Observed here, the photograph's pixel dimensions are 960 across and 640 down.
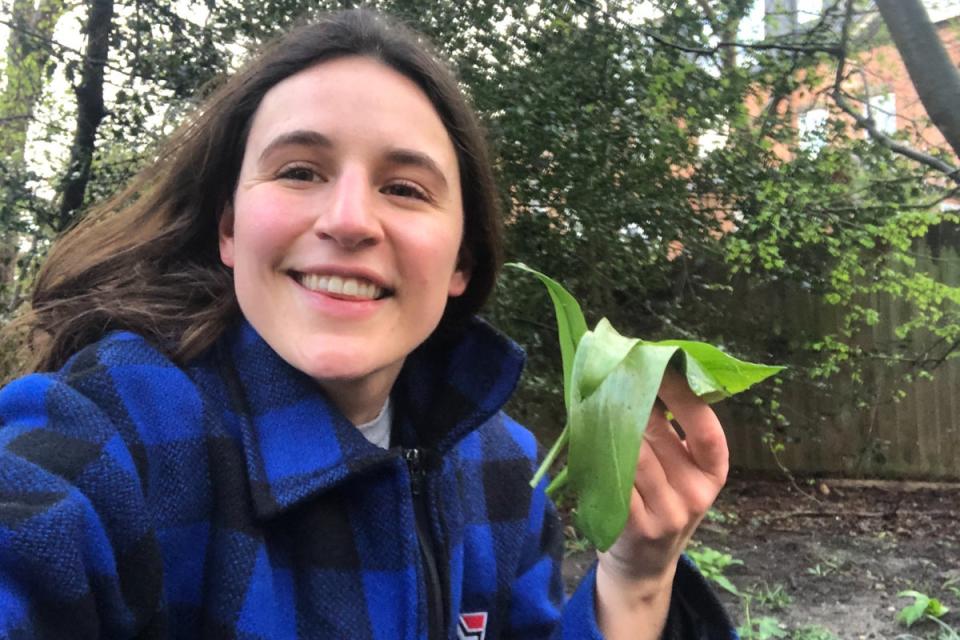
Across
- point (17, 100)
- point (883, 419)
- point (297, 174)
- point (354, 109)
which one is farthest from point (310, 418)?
point (883, 419)

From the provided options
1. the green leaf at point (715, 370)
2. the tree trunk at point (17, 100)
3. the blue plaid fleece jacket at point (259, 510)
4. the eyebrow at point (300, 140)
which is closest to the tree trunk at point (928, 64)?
the blue plaid fleece jacket at point (259, 510)

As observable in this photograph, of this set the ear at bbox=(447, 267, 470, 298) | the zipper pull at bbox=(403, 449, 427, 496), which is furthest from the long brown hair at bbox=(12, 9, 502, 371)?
the zipper pull at bbox=(403, 449, 427, 496)

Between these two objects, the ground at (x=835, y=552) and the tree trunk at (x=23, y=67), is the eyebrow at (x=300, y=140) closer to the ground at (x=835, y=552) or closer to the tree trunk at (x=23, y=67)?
the ground at (x=835, y=552)

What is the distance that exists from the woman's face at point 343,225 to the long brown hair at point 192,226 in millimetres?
69

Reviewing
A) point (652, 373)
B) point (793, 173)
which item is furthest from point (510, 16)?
point (652, 373)

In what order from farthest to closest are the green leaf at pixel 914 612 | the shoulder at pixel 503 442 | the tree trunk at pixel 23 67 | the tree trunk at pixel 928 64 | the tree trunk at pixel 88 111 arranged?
the tree trunk at pixel 23 67 < the tree trunk at pixel 88 111 < the green leaf at pixel 914 612 < the tree trunk at pixel 928 64 < the shoulder at pixel 503 442

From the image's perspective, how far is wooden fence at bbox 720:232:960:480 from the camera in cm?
639

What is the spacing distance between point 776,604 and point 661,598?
2571mm

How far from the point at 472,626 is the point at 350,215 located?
2.67 feet

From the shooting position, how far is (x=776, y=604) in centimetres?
381

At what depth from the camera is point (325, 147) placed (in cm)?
140

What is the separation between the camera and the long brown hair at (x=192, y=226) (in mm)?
1410

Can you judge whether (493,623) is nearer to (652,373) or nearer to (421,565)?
(421,565)

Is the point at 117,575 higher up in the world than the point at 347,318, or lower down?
lower down
